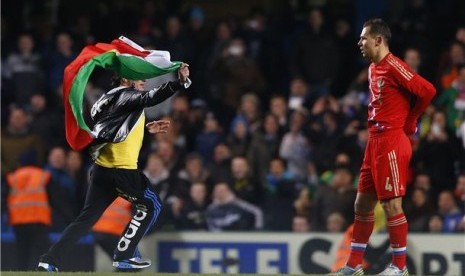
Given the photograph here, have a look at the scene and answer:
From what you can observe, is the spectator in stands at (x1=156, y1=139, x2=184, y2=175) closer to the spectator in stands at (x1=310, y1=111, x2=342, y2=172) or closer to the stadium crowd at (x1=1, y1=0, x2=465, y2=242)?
the stadium crowd at (x1=1, y1=0, x2=465, y2=242)

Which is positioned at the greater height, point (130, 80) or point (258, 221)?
point (130, 80)

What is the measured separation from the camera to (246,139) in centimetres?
1845

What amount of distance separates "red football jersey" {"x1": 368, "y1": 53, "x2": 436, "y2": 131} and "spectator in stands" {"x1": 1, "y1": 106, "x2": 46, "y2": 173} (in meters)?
7.85

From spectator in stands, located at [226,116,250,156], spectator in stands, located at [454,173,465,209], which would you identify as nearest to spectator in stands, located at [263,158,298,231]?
spectator in stands, located at [226,116,250,156]

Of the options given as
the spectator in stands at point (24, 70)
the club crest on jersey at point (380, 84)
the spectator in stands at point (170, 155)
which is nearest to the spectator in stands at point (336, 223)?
the spectator in stands at point (170, 155)

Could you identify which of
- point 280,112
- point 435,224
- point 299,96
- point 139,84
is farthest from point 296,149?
point 139,84

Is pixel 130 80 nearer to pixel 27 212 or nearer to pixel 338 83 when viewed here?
pixel 27 212

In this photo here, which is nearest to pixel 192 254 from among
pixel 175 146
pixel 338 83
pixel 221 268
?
pixel 221 268

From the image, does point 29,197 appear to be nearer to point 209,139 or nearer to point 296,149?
point 209,139

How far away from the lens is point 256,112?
18.8 meters

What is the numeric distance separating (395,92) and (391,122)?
24 centimetres

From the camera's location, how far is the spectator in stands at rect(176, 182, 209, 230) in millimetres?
17344

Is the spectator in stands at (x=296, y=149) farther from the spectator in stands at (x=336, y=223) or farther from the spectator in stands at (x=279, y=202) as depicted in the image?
the spectator in stands at (x=336, y=223)

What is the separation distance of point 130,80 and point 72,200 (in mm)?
5881
